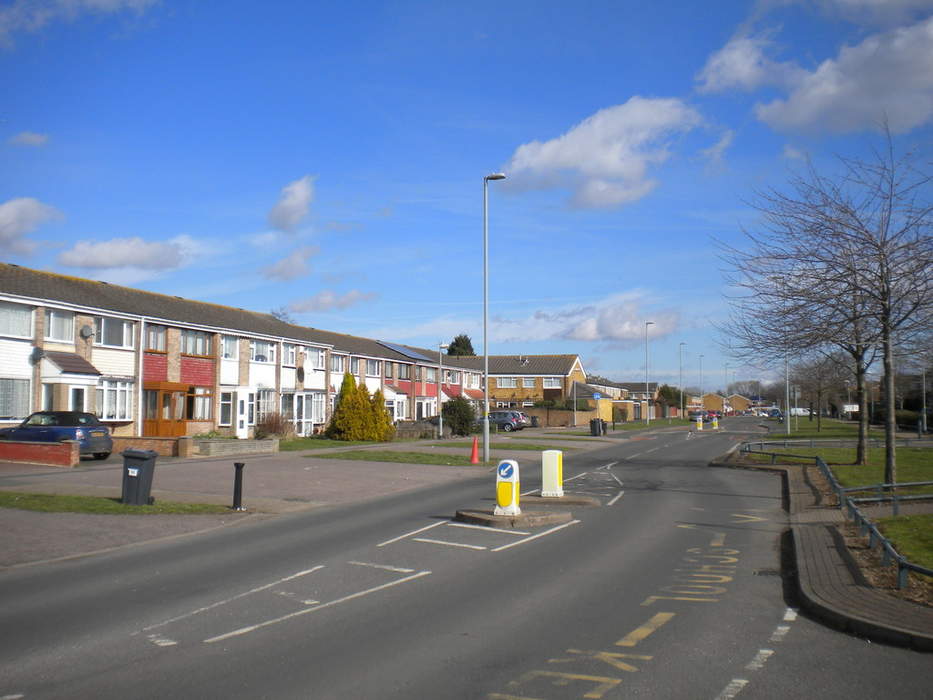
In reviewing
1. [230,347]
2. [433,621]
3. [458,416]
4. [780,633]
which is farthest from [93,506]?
[458,416]

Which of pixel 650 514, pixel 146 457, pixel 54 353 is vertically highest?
pixel 54 353

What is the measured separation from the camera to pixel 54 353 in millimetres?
30250

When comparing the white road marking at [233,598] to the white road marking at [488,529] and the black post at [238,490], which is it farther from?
the black post at [238,490]

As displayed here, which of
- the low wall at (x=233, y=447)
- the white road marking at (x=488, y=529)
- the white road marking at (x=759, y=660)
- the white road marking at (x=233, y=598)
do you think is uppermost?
the low wall at (x=233, y=447)

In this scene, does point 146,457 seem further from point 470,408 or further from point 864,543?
point 470,408

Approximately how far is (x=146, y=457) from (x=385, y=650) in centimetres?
1034

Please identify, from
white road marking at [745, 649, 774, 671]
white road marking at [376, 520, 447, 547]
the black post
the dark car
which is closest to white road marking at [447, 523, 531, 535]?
white road marking at [376, 520, 447, 547]

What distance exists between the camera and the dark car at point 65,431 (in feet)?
83.7

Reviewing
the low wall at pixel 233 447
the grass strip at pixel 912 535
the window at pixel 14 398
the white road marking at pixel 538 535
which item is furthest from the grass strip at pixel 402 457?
the grass strip at pixel 912 535

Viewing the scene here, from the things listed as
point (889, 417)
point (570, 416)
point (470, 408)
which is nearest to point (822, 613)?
point (889, 417)

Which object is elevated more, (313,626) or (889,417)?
(889,417)

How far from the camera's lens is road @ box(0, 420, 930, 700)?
6047 mm

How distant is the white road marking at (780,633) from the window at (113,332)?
3050cm

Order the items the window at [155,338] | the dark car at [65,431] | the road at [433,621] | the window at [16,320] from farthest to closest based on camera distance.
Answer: the window at [155,338]
the window at [16,320]
the dark car at [65,431]
the road at [433,621]
